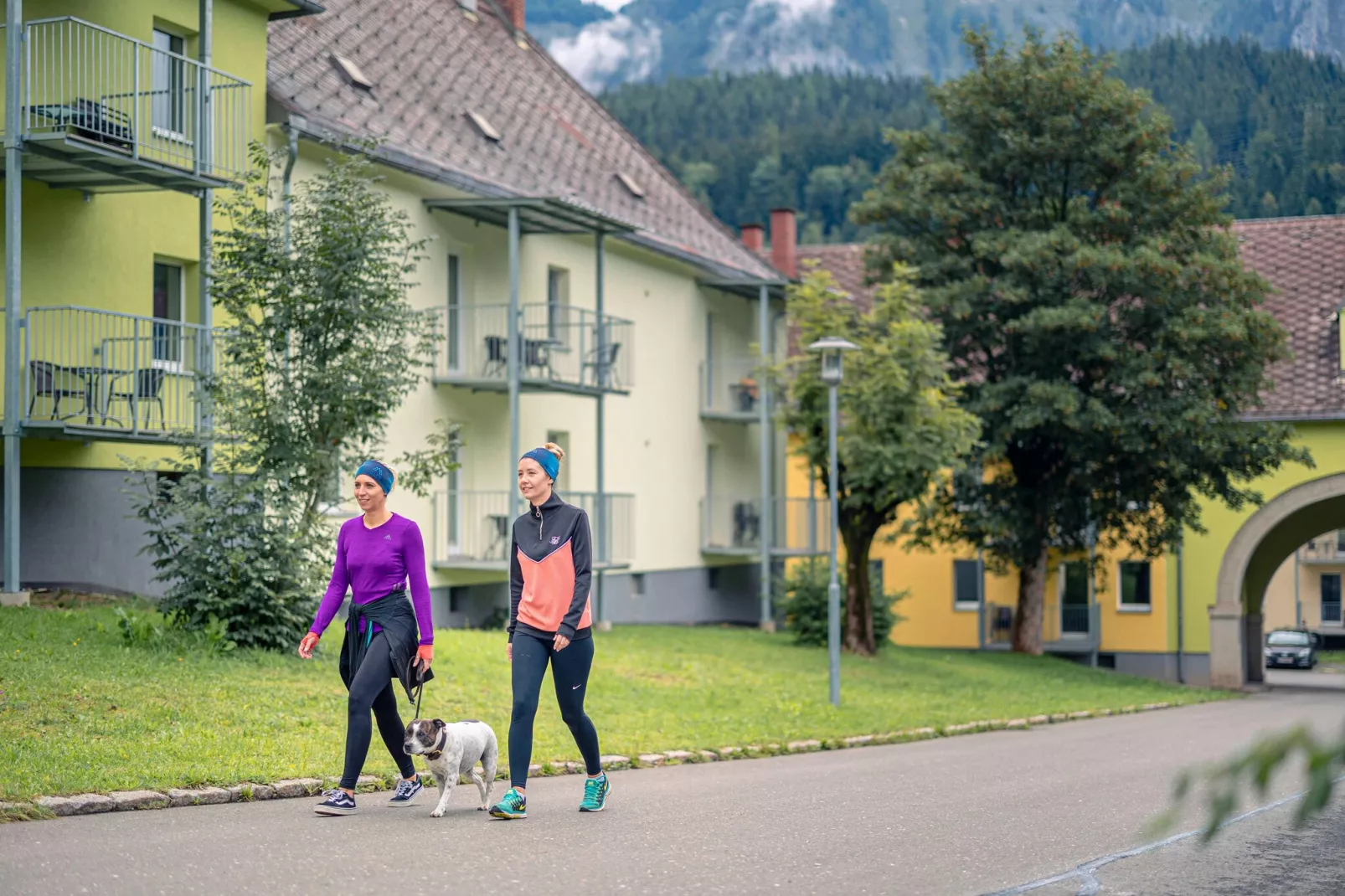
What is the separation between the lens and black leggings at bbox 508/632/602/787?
Answer: 8.88m

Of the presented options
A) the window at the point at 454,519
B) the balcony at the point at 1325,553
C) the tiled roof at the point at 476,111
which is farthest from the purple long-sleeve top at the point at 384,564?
the balcony at the point at 1325,553

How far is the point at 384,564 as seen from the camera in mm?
9008

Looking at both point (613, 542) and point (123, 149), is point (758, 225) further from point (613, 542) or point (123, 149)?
point (123, 149)

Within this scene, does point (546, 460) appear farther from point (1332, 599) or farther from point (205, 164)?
point (1332, 599)

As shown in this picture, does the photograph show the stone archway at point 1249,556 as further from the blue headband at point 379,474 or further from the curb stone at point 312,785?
the blue headband at point 379,474

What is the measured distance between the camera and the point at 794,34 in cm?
19750

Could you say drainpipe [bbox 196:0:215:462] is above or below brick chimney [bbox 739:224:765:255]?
below

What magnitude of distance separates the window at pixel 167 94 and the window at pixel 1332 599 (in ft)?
223

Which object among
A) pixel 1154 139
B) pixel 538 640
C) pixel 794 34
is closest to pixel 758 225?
pixel 1154 139

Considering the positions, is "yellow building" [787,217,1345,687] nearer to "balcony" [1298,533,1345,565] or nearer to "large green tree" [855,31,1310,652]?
"large green tree" [855,31,1310,652]

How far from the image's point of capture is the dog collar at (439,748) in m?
8.88

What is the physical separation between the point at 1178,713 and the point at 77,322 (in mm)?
16487

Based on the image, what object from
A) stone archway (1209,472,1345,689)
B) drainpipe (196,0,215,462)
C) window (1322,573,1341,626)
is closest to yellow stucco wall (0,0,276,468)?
drainpipe (196,0,215,462)

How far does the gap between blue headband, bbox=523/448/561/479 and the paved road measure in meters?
1.85
